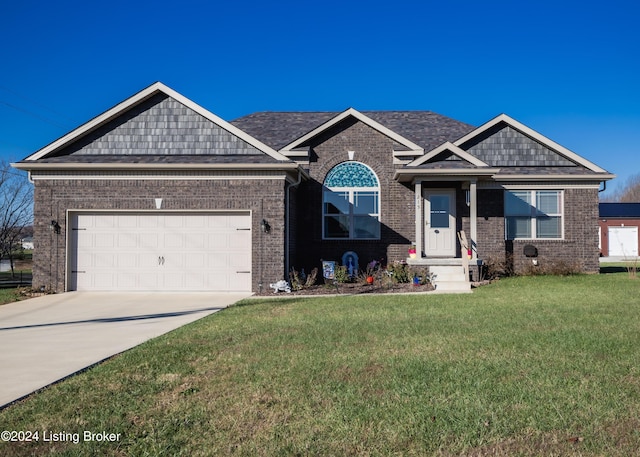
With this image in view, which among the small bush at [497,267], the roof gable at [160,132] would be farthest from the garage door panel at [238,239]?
the small bush at [497,267]

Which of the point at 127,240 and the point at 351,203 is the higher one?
the point at 351,203

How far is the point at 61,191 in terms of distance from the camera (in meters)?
14.5

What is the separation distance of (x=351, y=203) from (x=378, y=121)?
4553 mm

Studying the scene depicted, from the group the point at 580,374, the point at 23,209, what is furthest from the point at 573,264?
the point at 23,209

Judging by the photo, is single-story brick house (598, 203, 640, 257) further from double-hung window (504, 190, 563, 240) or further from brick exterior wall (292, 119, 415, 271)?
brick exterior wall (292, 119, 415, 271)

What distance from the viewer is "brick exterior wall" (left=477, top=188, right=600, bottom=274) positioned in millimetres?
16969

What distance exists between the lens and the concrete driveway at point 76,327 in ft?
19.4

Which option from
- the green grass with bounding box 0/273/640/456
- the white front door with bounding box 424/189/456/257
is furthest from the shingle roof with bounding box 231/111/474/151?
the green grass with bounding box 0/273/640/456

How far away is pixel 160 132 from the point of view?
1512 centimetres

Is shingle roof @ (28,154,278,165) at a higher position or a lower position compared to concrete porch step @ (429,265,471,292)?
higher

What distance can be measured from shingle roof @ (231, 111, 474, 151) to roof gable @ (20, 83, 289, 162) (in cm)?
316

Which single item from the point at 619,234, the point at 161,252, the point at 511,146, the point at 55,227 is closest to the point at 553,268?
the point at 511,146

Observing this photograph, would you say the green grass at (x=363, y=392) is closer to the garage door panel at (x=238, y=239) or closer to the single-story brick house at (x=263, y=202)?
the garage door panel at (x=238, y=239)

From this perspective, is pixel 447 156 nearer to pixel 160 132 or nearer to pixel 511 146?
pixel 511 146
